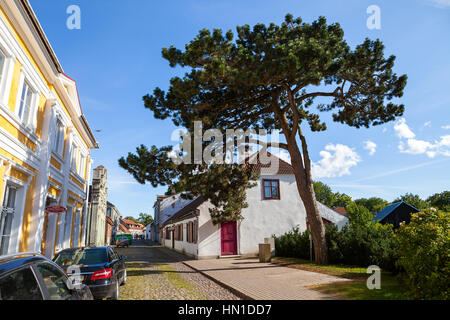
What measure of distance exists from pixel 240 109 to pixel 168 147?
165 inches

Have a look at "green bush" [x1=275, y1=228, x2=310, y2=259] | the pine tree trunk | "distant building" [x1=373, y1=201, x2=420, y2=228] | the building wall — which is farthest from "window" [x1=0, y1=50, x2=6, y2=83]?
"distant building" [x1=373, y1=201, x2=420, y2=228]

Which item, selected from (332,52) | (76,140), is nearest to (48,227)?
(76,140)

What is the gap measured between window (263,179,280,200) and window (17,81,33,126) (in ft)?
56.3

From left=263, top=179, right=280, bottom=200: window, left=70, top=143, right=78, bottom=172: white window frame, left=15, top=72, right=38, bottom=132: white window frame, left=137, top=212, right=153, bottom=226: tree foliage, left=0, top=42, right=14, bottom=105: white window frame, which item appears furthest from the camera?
left=137, top=212, right=153, bottom=226: tree foliage

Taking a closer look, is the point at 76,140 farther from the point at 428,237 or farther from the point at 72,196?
the point at 428,237

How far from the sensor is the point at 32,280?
3.02 metres

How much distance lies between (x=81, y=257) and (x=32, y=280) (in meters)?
4.96

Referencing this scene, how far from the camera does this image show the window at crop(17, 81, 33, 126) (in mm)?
8932

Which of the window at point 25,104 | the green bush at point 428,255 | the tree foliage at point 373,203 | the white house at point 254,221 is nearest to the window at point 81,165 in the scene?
the white house at point 254,221

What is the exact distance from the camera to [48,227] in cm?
1217

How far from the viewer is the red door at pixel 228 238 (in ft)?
70.7

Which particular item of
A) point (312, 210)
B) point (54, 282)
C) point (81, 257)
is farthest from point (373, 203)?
point (54, 282)

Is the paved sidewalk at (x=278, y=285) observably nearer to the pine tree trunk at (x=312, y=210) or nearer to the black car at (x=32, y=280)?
the pine tree trunk at (x=312, y=210)

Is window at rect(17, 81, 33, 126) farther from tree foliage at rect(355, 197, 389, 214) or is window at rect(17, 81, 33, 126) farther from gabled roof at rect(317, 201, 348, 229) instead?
tree foliage at rect(355, 197, 389, 214)
